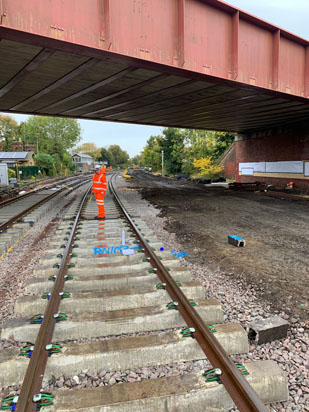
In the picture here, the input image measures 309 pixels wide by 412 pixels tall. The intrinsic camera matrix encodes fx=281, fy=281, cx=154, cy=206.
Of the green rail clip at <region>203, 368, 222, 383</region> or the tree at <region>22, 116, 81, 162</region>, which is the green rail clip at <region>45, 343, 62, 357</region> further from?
the tree at <region>22, 116, 81, 162</region>

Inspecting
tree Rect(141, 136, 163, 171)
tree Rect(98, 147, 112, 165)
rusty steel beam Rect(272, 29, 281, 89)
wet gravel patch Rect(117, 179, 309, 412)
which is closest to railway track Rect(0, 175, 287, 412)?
wet gravel patch Rect(117, 179, 309, 412)

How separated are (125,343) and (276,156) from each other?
80.9ft

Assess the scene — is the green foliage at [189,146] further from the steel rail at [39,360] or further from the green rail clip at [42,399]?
the green rail clip at [42,399]

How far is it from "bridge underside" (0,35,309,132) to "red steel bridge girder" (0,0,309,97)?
32 cm

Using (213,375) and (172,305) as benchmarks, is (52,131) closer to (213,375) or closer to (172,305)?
(172,305)

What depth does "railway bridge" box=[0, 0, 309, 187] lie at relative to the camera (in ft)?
25.4

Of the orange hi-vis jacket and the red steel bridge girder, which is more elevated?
the red steel bridge girder

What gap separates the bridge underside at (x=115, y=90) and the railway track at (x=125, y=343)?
6636mm

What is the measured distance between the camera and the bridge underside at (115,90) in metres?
9.01

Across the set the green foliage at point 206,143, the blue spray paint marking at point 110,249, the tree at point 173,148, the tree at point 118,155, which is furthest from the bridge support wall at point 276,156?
the tree at point 118,155

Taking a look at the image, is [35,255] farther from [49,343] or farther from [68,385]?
→ [68,385]

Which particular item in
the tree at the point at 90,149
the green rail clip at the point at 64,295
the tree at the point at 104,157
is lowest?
the green rail clip at the point at 64,295

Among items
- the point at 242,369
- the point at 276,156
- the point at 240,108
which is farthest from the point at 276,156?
the point at 242,369

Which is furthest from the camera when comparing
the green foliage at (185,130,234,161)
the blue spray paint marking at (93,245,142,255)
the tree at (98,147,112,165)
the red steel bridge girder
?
the tree at (98,147,112,165)
